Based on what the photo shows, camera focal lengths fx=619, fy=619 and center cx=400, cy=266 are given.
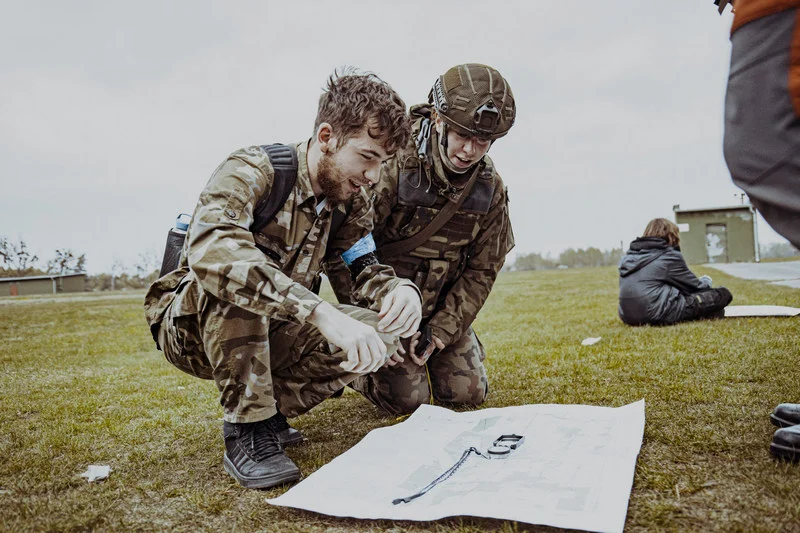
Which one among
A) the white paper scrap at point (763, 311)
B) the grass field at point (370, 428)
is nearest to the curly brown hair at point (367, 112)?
the grass field at point (370, 428)

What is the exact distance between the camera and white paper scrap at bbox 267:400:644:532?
1.73m

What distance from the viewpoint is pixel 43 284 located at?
86.5 feet

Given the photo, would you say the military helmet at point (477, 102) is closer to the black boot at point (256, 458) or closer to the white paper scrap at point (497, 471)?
the white paper scrap at point (497, 471)

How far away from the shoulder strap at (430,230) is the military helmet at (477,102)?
1.22ft

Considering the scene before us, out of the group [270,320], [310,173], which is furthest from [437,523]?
[310,173]

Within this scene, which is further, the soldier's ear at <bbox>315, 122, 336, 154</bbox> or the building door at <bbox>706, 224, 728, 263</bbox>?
the building door at <bbox>706, 224, 728, 263</bbox>

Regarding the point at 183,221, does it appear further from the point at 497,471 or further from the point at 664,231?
the point at 664,231

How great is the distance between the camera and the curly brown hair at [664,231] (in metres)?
6.37

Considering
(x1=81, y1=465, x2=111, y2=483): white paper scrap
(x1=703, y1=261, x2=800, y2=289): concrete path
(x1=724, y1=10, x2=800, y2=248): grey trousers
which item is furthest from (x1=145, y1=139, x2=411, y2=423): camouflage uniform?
(x1=703, y1=261, x2=800, y2=289): concrete path

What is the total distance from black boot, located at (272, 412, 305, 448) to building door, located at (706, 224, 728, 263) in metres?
26.8

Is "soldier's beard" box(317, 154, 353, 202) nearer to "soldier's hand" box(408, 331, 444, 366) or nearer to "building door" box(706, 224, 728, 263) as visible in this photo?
"soldier's hand" box(408, 331, 444, 366)

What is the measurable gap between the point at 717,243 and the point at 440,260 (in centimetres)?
2611

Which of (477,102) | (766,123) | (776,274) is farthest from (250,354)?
(776,274)

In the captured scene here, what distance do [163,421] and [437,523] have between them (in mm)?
2028
